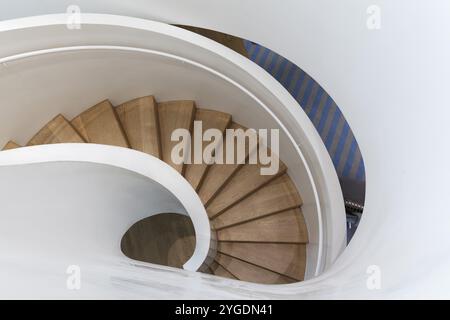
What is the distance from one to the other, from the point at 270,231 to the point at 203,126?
1331 mm

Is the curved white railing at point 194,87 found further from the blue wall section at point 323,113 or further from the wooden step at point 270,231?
the blue wall section at point 323,113

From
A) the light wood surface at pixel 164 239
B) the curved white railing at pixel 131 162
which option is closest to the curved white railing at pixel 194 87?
the curved white railing at pixel 131 162

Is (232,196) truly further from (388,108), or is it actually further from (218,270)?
(388,108)

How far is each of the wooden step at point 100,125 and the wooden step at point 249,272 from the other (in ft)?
5.23

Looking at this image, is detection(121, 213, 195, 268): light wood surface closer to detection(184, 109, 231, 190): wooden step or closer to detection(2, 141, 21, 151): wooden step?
detection(184, 109, 231, 190): wooden step

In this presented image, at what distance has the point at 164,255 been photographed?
4770 mm

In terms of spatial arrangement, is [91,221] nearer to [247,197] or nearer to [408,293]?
[247,197]

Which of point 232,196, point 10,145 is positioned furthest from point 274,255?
point 10,145

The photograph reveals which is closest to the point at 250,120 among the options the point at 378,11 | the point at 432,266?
the point at 378,11

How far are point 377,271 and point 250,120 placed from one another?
2662 mm

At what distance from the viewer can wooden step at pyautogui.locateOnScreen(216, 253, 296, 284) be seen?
4109 millimetres

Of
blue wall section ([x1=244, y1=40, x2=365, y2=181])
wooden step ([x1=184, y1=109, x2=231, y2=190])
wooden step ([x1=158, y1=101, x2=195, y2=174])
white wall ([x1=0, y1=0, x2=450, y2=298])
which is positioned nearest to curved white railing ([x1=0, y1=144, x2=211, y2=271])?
wooden step ([x1=184, y1=109, x2=231, y2=190])

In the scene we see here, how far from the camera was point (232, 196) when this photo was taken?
14.0 feet

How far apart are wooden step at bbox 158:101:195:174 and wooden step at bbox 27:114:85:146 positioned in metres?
0.95
